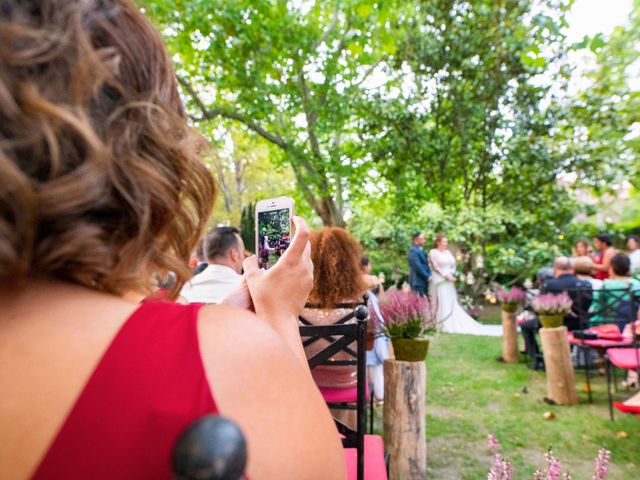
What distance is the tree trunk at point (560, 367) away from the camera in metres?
4.99

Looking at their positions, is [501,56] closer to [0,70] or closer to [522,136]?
[522,136]

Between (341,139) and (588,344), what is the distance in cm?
964

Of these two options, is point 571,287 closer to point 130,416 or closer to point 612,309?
point 612,309

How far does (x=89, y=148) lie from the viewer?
2.04 ft

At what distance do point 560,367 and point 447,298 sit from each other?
16.4ft

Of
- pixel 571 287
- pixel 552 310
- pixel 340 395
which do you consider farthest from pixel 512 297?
pixel 340 395

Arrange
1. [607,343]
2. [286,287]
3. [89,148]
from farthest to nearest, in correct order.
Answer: [607,343]
[286,287]
[89,148]

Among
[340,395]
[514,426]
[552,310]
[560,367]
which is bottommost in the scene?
[514,426]

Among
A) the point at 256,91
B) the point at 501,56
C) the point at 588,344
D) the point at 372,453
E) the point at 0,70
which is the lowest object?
the point at 588,344

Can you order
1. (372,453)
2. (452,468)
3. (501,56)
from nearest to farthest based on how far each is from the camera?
(372,453), (452,468), (501,56)

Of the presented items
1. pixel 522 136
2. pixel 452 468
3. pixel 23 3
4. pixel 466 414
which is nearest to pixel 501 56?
pixel 522 136

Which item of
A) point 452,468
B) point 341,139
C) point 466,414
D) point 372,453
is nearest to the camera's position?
point 372,453

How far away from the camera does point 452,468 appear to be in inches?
144

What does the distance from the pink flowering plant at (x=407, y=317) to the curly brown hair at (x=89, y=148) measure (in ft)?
8.81
